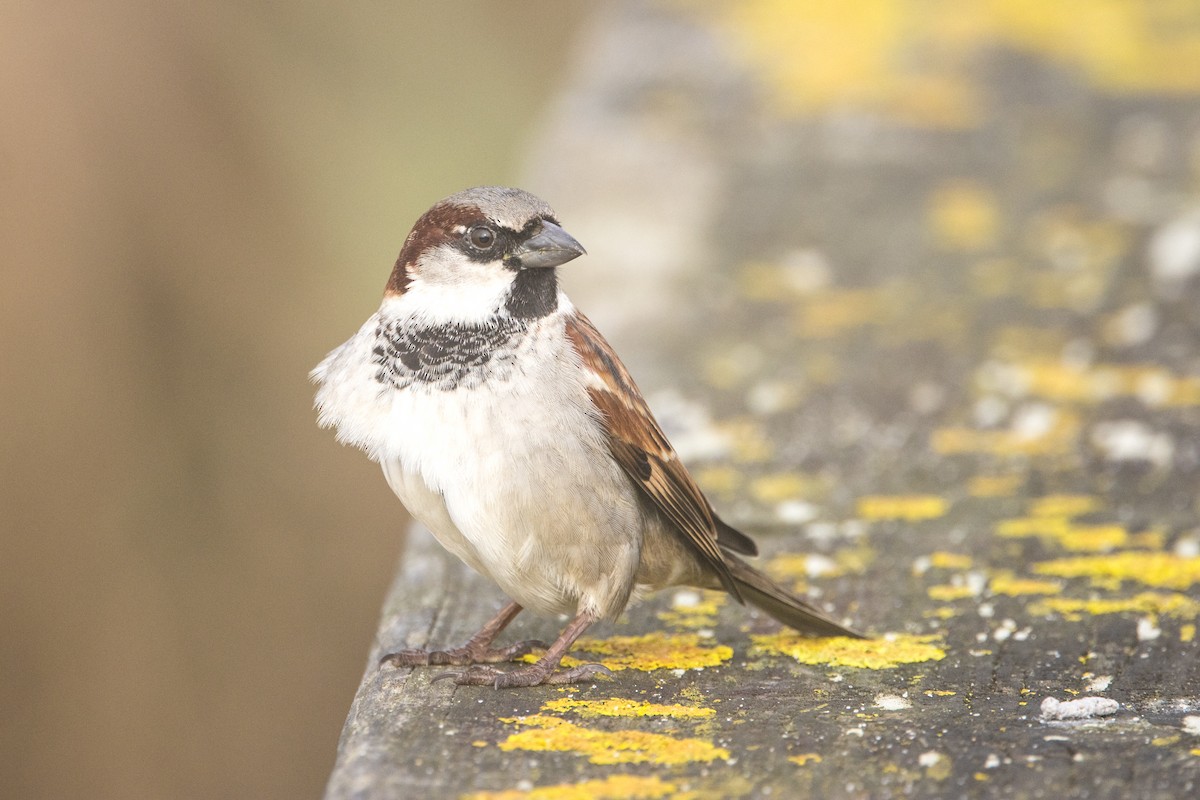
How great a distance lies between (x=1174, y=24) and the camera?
602cm

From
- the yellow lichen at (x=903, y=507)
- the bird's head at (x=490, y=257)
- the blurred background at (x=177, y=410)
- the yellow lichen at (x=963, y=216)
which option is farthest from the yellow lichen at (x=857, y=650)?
the blurred background at (x=177, y=410)

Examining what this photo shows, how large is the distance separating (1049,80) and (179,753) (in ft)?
12.9

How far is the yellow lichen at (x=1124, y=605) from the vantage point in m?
2.72

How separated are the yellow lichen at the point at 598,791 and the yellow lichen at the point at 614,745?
7 centimetres

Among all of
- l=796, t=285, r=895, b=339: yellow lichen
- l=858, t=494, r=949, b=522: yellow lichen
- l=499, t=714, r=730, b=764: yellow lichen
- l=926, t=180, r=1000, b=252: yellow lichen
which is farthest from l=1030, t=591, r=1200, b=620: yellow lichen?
l=926, t=180, r=1000, b=252: yellow lichen

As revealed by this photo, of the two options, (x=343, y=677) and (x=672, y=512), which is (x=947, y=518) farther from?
(x=343, y=677)

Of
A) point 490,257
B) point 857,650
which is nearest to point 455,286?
point 490,257

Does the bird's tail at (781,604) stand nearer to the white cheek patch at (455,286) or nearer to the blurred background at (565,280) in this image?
the blurred background at (565,280)

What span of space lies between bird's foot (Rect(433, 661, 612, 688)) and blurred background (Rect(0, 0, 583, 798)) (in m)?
2.58

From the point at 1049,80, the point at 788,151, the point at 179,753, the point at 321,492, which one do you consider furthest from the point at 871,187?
the point at 179,753

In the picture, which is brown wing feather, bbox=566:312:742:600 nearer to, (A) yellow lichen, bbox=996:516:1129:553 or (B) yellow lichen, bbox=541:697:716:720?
A: (B) yellow lichen, bbox=541:697:716:720

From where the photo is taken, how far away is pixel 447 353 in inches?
107

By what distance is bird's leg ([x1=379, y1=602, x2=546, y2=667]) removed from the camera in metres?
2.56

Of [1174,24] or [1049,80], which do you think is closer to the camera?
[1049,80]
